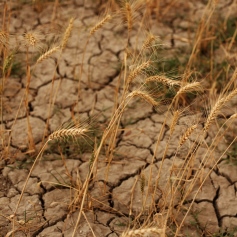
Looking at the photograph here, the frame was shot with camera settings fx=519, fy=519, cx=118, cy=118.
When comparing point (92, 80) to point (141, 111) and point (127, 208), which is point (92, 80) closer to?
point (141, 111)

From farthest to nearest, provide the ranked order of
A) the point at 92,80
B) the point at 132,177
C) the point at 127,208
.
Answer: the point at 92,80 → the point at 132,177 → the point at 127,208

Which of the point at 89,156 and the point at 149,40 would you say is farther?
the point at 89,156

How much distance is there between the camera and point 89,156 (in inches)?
121

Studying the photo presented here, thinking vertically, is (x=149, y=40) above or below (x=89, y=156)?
above

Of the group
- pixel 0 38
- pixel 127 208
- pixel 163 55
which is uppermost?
pixel 0 38

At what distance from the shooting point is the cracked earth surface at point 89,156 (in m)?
2.72

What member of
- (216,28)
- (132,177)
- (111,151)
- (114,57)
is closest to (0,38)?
(111,151)

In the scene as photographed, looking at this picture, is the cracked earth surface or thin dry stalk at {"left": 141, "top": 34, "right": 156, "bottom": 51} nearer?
thin dry stalk at {"left": 141, "top": 34, "right": 156, "bottom": 51}

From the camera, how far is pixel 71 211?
8.87ft

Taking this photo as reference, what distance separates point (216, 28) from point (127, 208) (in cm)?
179

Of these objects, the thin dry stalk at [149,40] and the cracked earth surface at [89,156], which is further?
the cracked earth surface at [89,156]

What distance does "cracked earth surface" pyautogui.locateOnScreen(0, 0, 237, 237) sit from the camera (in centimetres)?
272

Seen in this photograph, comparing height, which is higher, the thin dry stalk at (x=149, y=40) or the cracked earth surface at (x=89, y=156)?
the thin dry stalk at (x=149, y=40)

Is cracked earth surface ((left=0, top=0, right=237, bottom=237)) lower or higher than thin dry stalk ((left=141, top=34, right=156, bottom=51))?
lower
